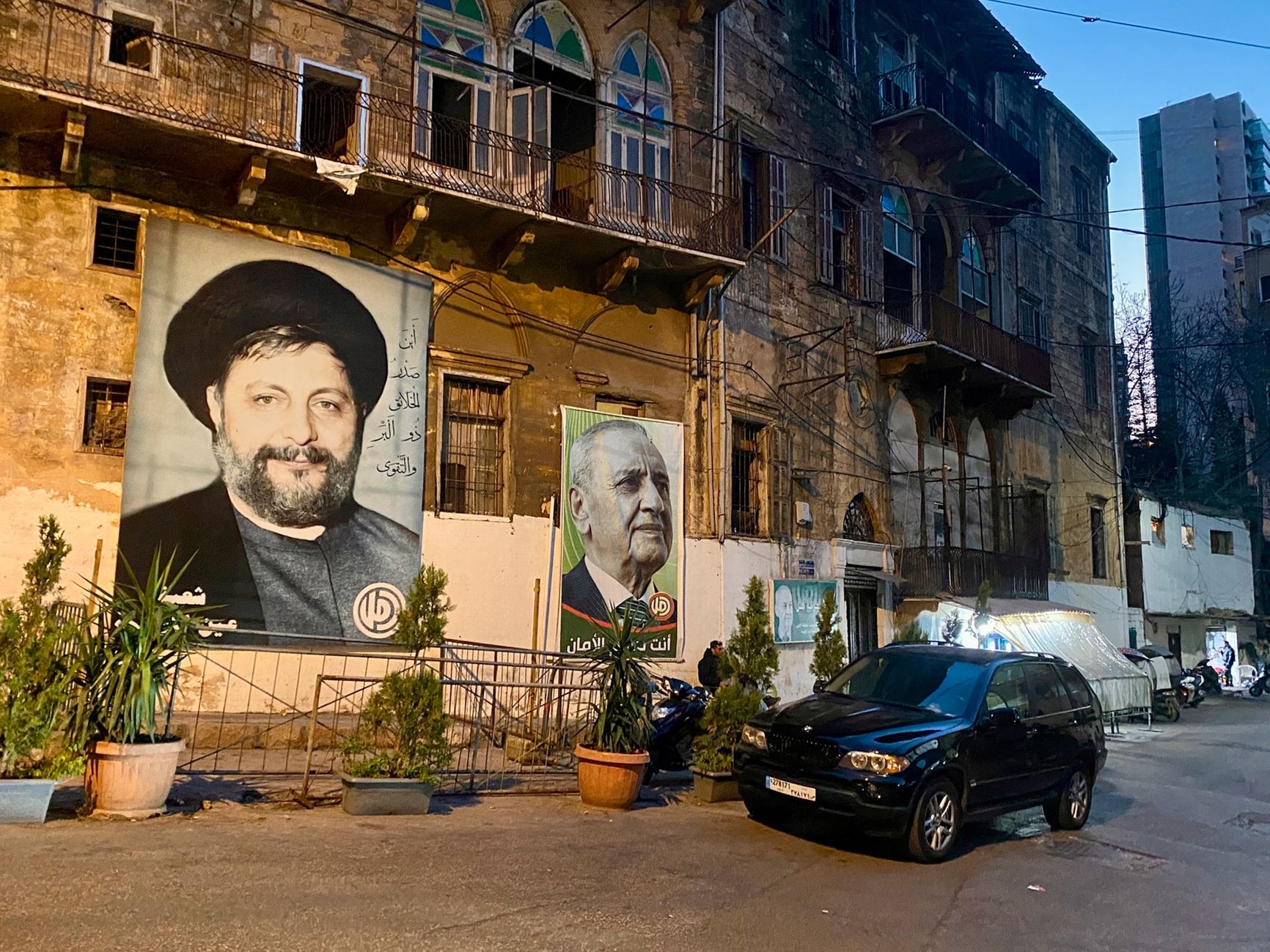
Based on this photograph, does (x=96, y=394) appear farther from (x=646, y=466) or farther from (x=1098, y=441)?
(x=1098, y=441)

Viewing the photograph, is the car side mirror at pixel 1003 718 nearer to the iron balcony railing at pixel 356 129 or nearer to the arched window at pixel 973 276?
the iron balcony railing at pixel 356 129

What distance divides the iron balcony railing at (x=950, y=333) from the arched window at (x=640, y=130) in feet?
23.7

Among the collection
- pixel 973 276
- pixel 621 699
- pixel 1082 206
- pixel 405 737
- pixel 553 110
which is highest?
pixel 1082 206

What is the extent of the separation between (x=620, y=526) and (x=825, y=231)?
849 cm

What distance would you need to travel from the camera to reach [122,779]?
8.11 m

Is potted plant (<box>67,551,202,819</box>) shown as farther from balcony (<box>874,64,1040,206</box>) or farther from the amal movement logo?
balcony (<box>874,64,1040,206</box>)

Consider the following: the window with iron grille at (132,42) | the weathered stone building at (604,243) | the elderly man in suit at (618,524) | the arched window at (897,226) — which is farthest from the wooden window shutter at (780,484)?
the window with iron grille at (132,42)

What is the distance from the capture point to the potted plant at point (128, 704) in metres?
8.12

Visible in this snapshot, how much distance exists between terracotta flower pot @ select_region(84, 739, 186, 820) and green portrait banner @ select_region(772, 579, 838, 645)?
12067 mm

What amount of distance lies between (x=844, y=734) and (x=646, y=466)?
28.0ft

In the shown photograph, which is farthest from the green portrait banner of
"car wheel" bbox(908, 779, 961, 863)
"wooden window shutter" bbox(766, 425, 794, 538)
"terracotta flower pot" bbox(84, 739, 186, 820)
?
"terracotta flower pot" bbox(84, 739, 186, 820)

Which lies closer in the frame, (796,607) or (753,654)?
(753,654)

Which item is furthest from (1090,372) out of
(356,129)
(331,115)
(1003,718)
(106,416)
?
(106,416)

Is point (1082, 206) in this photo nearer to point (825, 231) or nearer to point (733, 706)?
point (825, 231)
